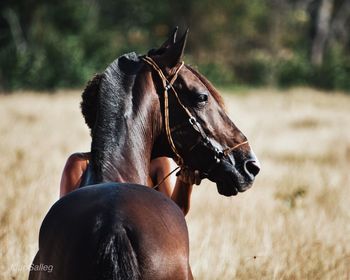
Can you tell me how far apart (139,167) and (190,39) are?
45086mm

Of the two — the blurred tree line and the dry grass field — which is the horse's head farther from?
the blurred tree line

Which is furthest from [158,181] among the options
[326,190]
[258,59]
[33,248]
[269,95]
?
[258,59]

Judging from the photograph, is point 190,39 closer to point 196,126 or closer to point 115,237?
point 196,126

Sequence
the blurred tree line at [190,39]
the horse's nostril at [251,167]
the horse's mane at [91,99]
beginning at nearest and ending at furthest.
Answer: the horse's mane at [91,99], the horse's nostril at [251,167], the blurred tree line at [190,39]

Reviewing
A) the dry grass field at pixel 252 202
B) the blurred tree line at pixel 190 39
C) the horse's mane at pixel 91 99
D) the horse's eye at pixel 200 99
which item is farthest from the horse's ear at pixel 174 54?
the blurred tree line at pixel 190 39

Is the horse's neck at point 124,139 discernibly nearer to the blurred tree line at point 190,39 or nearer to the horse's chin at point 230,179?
the horse's chin at point 230,179

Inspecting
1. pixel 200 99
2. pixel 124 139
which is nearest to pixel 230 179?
pixel 200 99

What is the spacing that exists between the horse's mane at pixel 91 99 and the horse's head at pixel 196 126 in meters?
0.29

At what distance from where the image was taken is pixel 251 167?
13.2 ft

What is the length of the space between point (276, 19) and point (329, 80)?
1397 centimetres

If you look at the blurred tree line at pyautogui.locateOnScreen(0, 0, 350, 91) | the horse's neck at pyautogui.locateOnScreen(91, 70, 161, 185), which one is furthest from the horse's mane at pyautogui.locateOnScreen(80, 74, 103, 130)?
the blurred tree line at pyautogui.locateOnScreen(0, 0, 350, 91)

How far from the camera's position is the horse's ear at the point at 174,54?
391 centimetres

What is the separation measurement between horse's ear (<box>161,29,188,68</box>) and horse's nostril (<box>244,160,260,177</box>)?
2.13 feet

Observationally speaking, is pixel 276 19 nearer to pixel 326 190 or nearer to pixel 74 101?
pixel 74 101
